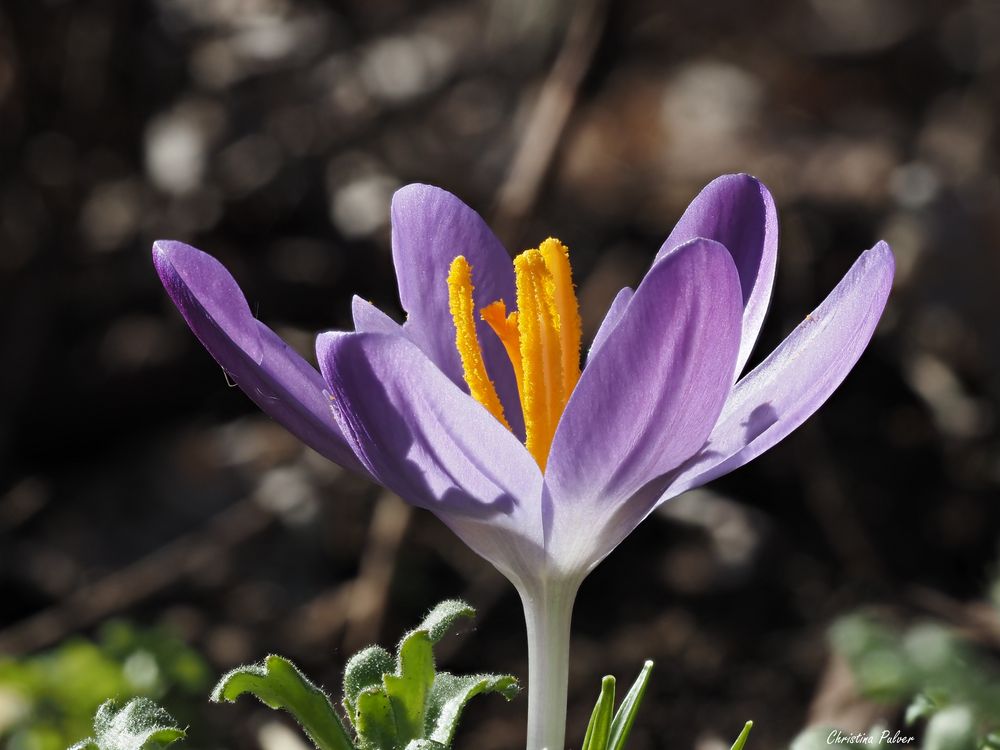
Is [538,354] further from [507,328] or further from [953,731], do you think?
[953,731]

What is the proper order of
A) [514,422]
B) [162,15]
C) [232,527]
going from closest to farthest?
[514,422]
[232,527]
[162,15]

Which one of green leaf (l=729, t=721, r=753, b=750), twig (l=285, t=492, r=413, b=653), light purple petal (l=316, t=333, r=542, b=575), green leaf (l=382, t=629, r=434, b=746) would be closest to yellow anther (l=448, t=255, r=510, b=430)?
light purple petal (l=316, t=333, r=542, b=575)

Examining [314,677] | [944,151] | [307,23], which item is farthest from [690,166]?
[314,677]

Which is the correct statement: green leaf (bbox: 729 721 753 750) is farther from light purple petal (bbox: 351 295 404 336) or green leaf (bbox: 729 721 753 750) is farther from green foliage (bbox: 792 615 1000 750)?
light purple petal (bbox: 351 295 404 336)

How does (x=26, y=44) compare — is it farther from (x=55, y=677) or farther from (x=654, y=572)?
(x=55, y=677)

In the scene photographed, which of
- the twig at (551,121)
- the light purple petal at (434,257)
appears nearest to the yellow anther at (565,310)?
the light purple petal at (434,257)

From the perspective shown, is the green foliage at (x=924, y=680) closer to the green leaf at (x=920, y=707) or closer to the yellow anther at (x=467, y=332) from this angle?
the green leaf at (x=920, y=707)

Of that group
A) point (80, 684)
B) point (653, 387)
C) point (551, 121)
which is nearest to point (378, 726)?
point (653, 387)
